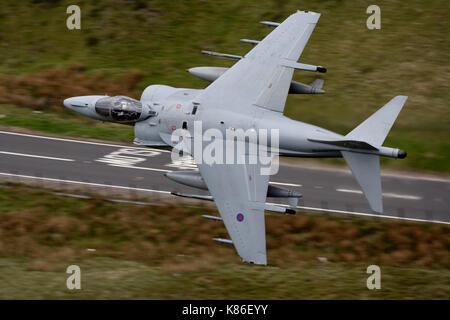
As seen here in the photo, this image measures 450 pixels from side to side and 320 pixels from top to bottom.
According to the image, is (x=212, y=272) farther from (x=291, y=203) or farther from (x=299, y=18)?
(x=299, y=18)

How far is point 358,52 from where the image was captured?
40.0m

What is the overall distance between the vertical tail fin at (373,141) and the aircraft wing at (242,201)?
3691 mm

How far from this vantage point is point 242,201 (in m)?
26.8

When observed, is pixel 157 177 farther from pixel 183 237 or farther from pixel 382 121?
pixel 382 121

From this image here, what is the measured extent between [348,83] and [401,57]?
3.70 meters

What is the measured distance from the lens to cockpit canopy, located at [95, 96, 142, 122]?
29.3m

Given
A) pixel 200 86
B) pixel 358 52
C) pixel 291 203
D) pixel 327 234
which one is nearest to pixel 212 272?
pixel 291 203

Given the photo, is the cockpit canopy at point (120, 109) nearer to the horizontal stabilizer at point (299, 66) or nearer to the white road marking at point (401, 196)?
the horizontal stabilizer at point (299, 66)

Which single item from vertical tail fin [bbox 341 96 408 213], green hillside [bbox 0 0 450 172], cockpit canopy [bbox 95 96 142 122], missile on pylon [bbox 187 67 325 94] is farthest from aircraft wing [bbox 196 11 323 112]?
green hillside [bbox 0 0 450 172]

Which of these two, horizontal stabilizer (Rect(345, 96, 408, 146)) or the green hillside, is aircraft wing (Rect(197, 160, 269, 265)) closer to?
horizontal stabilizer (Rect(345, 96, 408, 146))

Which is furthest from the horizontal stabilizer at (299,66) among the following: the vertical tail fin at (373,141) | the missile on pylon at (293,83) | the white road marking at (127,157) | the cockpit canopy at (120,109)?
the white road marking at (127,157)

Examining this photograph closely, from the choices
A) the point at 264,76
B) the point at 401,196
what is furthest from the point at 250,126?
the point at 401,196

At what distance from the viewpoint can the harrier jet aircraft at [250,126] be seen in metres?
26.2

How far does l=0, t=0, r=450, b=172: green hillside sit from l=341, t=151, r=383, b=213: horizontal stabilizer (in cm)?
853
